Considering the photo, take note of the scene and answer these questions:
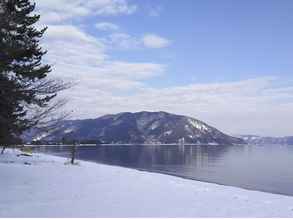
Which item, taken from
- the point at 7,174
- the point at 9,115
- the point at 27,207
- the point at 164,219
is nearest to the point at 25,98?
the point at 9,115

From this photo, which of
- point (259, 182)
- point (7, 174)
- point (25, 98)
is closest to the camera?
point (25, 98)

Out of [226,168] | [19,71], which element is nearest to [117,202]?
[19,71]

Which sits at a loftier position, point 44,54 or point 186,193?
point 44,54

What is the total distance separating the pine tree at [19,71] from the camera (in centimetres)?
1650

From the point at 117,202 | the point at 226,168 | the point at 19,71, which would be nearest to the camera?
the point at 117,202

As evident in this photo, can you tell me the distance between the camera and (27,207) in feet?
38.7

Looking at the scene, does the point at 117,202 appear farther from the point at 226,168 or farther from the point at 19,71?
the point at 226,168

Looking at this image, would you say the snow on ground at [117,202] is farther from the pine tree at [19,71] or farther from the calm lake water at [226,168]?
the calm lake water at [226,168]

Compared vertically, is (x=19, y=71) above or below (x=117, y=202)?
above

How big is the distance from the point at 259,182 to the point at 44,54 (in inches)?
1410

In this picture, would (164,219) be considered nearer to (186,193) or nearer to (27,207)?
(27,207)

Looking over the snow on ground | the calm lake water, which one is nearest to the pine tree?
the snow on ground

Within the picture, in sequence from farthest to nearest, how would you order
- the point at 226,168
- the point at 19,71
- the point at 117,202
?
the point at 226,168 → the point at 19,71 → the point at 117,202

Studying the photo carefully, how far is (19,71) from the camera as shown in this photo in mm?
18891
